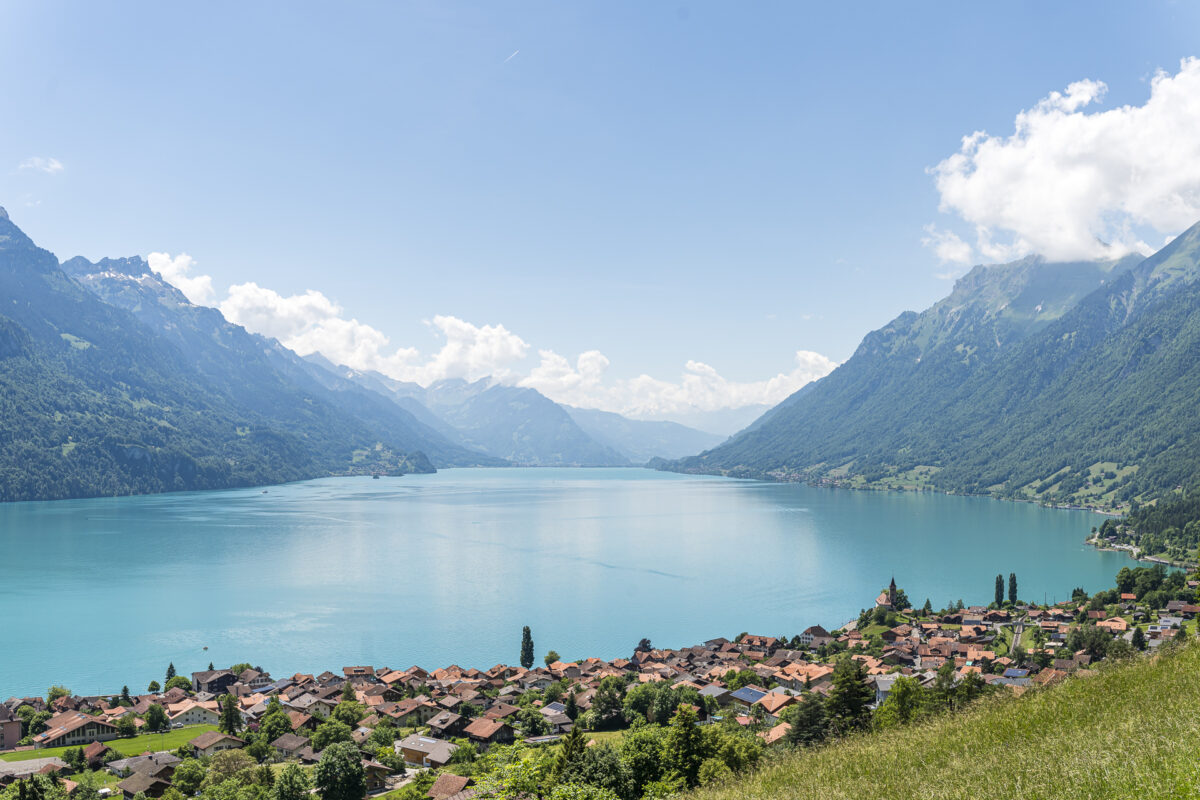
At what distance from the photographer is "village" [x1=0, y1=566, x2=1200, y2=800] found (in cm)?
3725

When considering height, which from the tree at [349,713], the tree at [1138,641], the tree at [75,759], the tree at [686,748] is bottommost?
the tree at [75,759]

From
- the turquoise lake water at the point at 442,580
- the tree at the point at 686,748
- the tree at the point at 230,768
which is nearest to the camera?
the tree at the point at 686,748

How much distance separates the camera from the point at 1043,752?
11.1 m

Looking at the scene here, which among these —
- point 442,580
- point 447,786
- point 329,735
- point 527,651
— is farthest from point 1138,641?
point 442,580

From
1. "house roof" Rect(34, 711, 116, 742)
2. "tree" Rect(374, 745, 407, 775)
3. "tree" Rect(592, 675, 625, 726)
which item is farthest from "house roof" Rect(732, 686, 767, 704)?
"house roof" Rect(34, 711, 116, 742)

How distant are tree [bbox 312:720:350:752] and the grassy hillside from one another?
1309 inches

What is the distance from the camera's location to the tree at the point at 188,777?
3544 centimetres

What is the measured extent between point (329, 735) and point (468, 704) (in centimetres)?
901

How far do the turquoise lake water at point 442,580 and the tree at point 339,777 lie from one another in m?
30.7

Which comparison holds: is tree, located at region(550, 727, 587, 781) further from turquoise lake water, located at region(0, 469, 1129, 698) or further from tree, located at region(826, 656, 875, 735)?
turquoise lake water, located at region(0, 469, 1129, 698)

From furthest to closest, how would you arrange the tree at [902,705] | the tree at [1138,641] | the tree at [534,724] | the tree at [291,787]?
1. the tree at [1138,641]
2. the tree at [534,724]
3. the tree at [291,787]
4. the tree at [902,705]

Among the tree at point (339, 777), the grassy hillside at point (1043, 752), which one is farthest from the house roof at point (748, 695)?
the grassy hillside at point (1043, 752)

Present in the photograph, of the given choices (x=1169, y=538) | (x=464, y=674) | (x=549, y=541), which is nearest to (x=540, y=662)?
(x=464, y=674)

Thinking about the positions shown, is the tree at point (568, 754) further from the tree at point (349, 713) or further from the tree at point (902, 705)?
the tree at point (349, 713)
